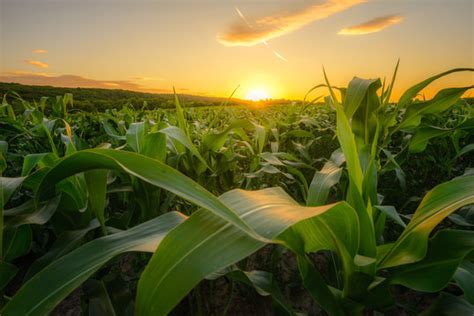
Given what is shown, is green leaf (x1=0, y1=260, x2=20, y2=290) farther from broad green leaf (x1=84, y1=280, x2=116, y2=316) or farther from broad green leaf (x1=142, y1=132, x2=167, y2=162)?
broad green leaf (x1=142, y1=132, x2=167, y2=162)

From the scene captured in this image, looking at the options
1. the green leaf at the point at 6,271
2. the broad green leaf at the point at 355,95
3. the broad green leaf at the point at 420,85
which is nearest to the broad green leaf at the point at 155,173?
the green leaf at the point at 6,271

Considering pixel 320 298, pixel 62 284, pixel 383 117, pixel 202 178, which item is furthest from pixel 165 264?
pixel 383 117

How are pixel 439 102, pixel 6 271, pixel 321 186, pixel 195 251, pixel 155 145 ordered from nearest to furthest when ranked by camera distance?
pixel 195 251
pixel 6 271
pixel 321 186
pixel 155 145
pixel 439 102

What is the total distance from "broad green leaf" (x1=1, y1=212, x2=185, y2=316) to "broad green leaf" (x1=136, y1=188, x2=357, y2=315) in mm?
62

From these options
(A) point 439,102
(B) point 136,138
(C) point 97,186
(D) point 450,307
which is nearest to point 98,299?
(C) point 97,186

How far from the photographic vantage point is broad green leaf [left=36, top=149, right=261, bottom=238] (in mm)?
432

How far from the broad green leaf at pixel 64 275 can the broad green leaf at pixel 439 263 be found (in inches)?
21.8

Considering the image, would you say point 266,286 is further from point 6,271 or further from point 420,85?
point 420,85

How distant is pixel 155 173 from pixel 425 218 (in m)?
0.55

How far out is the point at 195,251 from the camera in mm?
437

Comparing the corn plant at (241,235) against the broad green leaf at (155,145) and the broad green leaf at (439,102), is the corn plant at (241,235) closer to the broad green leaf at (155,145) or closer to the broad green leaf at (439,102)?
the broad green leaf at (155,145)

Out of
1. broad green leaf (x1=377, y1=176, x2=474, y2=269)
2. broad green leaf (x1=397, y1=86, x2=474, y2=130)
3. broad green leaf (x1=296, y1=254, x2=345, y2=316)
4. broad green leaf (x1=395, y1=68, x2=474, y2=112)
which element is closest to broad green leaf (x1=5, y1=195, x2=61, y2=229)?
broad green leaf (x1=296, y1=254, x2=345, y2=316)

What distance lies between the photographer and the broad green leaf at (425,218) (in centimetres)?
65

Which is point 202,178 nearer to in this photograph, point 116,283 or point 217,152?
point 217,152
